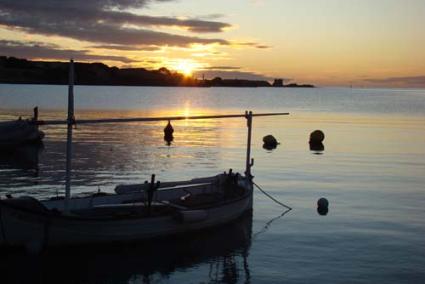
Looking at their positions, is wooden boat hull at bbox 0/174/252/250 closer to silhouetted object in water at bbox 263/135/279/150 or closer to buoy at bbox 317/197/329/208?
buoy at bbox 317/197/329/208

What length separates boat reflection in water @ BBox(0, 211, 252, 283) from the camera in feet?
58.2

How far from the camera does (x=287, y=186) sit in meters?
34.3

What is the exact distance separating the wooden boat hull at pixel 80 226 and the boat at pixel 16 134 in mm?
31726

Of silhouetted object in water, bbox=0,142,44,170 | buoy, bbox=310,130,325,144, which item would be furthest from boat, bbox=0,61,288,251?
buoy, bbox=310,130,325,144

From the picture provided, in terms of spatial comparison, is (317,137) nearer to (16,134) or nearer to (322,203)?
(16,134)

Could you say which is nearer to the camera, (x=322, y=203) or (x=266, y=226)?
(x=266, y=226)

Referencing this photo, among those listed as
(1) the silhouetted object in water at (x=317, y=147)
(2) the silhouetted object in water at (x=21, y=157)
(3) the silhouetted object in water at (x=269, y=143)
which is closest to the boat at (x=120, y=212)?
(2) the silhouetted object in water at (x=21, y=157)

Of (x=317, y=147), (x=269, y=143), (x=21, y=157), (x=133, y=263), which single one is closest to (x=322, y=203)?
(x=133, y=263)

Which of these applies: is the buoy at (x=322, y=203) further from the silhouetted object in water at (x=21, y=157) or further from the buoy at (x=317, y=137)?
the buoy at (x=317, y=137)

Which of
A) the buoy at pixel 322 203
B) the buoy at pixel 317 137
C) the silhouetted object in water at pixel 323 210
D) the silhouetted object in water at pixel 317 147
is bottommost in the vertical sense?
the silhouetted object in water at pixel 323 210

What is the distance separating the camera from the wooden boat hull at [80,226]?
59.1 ft

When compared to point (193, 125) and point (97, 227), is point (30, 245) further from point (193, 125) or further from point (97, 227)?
point (193, 125)

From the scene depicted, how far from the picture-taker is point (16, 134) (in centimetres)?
5050

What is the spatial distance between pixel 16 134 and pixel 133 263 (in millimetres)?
35084
